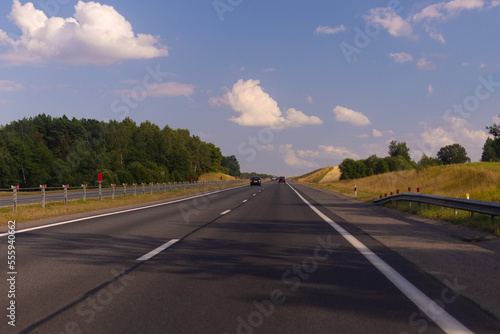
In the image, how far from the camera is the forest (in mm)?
76250

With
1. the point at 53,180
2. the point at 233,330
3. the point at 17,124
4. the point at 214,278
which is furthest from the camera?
the point at 17,124

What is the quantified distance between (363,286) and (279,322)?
1.77m

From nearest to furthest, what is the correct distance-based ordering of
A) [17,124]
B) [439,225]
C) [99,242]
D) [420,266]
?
1. [420,266]
2. [99,242]
3. [439,225]
4. [17,124]

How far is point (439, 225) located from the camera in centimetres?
1266

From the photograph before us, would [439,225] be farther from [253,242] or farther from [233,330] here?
[233,330]

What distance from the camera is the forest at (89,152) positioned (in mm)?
76250

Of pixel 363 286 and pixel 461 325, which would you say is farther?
pixel 363 286

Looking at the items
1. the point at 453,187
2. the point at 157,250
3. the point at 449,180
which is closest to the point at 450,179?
the point at 449,180

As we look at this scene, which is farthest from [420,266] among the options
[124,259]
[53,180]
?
[53,180]

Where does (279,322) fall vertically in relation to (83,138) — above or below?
below

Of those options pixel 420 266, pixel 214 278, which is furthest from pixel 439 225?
pixel 214 278

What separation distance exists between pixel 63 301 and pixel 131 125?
399ft

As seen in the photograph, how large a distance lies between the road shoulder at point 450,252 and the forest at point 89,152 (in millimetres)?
43126

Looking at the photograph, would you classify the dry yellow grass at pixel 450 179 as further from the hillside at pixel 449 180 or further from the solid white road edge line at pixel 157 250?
the solid white road edge line at pixel 157 250
